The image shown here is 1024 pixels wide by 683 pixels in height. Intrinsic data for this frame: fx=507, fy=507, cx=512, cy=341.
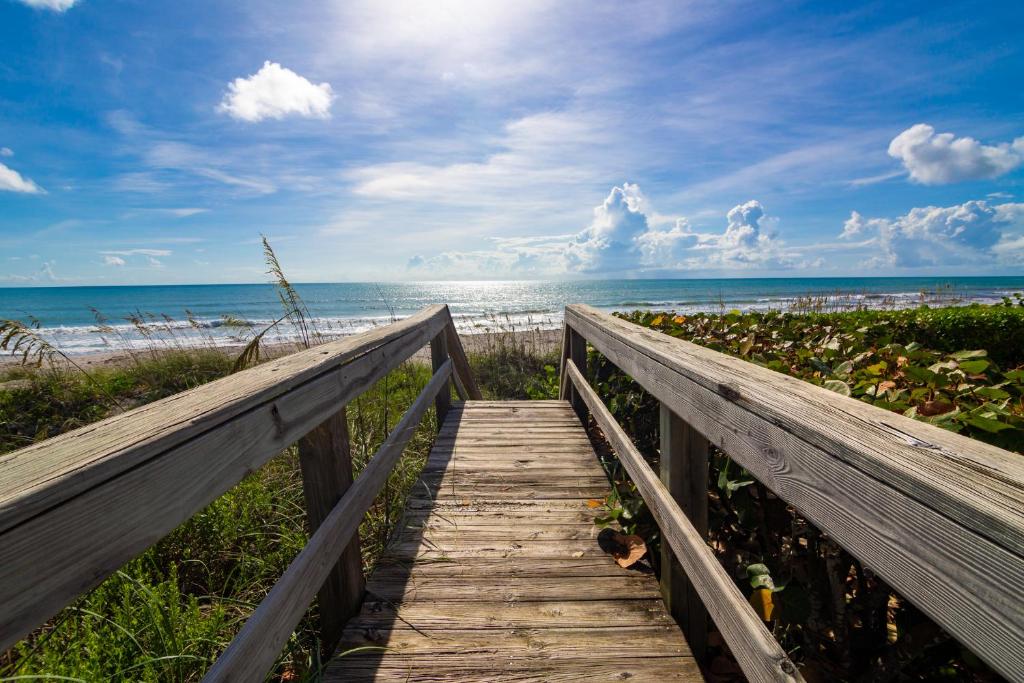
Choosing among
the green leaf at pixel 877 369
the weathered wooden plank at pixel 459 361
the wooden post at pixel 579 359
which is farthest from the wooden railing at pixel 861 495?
the weathered wooden plank at pixel 459 361

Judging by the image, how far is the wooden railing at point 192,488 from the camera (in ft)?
1.91

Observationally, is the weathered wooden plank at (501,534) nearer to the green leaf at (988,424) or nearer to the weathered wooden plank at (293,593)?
the weathered wooden plank at (293,593)

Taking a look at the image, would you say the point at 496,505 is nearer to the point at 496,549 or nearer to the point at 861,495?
the point at 496,549

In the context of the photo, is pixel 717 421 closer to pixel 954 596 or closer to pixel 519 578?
pixel 954 596

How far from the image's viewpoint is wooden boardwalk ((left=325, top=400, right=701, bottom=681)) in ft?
4.99

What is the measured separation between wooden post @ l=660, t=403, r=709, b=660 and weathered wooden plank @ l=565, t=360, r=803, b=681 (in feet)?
0.19

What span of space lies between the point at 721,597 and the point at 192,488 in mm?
1138

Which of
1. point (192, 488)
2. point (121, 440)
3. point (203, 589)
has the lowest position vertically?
point (203, 589)

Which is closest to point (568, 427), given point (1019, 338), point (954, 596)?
point (954, 596)

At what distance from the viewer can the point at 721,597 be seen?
1.19 meters

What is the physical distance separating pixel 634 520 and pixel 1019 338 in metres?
6.17

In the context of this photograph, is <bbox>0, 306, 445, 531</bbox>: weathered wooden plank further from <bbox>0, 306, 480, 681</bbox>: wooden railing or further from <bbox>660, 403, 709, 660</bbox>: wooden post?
<bbox>660, 403, 709, 660</bbox>: wooden post

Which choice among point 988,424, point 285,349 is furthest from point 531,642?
point 285,349

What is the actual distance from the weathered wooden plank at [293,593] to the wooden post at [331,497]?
0.18 ft
